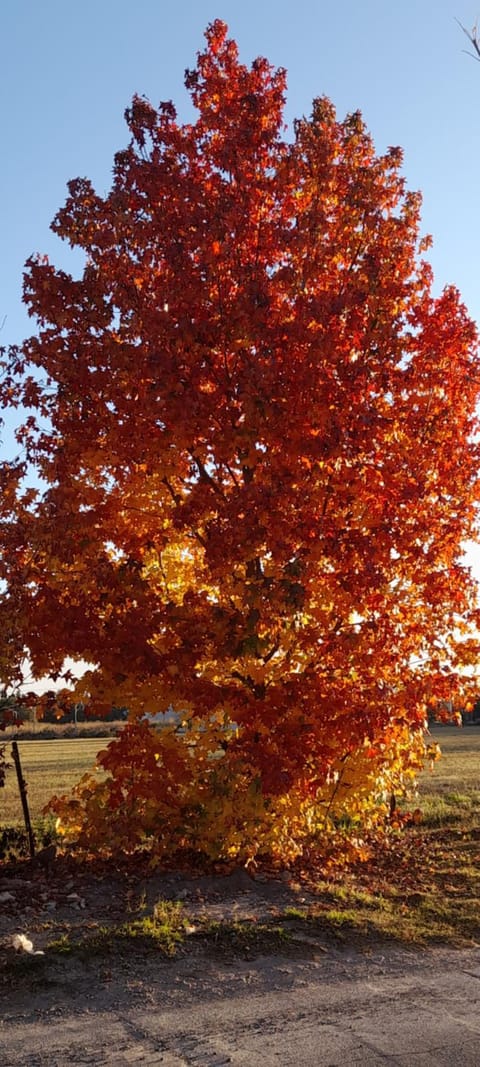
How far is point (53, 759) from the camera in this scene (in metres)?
35.1

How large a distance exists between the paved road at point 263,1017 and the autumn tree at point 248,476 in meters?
2.31

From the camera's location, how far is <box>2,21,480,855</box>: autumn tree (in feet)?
29.9

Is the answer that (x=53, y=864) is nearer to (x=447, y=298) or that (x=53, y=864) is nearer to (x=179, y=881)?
(x=179, y=881)

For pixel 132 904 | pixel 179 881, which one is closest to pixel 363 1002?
pixel 132 904

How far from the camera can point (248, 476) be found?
10055 mm

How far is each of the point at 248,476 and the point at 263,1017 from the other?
5619 mm

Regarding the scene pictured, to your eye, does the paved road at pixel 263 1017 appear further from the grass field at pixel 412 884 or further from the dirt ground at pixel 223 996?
the grass field at pixel 412 884

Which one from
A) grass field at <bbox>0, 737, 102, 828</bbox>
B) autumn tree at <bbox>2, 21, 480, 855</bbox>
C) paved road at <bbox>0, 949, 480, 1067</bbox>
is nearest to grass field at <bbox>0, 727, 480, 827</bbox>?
grass field at <bbox>0, 737, 102, 828</bbox>

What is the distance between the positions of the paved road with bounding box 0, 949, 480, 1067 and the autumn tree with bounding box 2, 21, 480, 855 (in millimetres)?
2310

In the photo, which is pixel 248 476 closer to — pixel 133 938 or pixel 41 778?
pixel 133 938

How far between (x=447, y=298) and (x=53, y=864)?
7.76m

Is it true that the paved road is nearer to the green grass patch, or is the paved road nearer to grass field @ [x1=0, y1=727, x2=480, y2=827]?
the green grass patch

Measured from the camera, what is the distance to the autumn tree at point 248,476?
912 cm

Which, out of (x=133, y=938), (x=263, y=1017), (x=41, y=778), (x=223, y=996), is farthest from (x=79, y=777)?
(x=263, y=1017)
